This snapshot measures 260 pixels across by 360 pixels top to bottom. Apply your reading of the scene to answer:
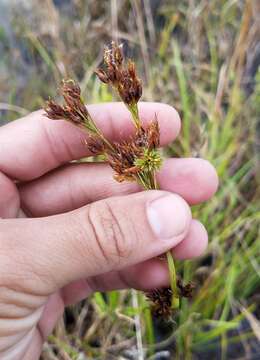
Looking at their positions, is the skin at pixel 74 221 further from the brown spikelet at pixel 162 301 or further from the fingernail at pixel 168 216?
the brown spikelet at pixel 162 301

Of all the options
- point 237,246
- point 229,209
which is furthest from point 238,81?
point 237,246

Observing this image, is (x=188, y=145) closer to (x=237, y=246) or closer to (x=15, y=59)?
(x=237, y=246)

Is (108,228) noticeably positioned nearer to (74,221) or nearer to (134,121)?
(74,221)

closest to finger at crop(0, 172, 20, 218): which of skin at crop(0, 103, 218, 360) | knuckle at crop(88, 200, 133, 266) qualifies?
skin at crop(0, 103, 218, 360)

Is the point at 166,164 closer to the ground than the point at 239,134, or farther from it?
farther from it

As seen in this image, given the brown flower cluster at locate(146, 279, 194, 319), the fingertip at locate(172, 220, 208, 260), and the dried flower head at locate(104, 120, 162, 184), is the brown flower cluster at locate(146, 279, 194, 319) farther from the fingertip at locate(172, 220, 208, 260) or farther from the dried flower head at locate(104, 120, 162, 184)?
the dried flower head at locate(104, 120, 162, 184)

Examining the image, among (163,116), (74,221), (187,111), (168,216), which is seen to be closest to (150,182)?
(168,216)

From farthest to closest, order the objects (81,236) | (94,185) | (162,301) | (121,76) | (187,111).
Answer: (187,111) → (94,185) → (162,301) → (81,236) → (121,76)
